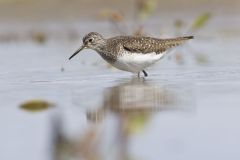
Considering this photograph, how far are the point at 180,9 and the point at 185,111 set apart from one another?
11230 millimetres

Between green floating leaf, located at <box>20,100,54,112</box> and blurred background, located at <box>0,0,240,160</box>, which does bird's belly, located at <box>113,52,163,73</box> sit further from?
green floating leaf, located at <box>20,100,54,112</box>

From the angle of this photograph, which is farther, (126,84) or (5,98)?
(126,84)

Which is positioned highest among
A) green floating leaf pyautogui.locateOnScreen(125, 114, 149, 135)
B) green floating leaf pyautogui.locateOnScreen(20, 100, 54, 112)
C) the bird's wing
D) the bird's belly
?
the bird's wing

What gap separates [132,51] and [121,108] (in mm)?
2745

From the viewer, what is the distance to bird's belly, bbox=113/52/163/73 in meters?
10.9

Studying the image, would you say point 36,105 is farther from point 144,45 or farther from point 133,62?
point 144,45

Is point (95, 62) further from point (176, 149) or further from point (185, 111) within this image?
point (176, 149)

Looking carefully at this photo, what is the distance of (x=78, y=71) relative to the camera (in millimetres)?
11859

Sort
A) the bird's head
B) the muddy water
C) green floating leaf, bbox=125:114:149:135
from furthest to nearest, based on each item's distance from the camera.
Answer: the bird's head
green floating leaf, bbox=125:114:149:135
the muddy water

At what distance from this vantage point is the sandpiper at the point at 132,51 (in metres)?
10.9

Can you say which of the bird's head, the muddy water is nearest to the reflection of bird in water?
the muddy water

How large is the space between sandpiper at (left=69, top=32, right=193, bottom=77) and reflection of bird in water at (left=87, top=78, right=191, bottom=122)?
65 cm

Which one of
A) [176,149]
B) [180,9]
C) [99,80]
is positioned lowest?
[176,149]

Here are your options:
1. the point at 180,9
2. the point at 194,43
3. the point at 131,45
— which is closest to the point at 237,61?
the point at 131,45
